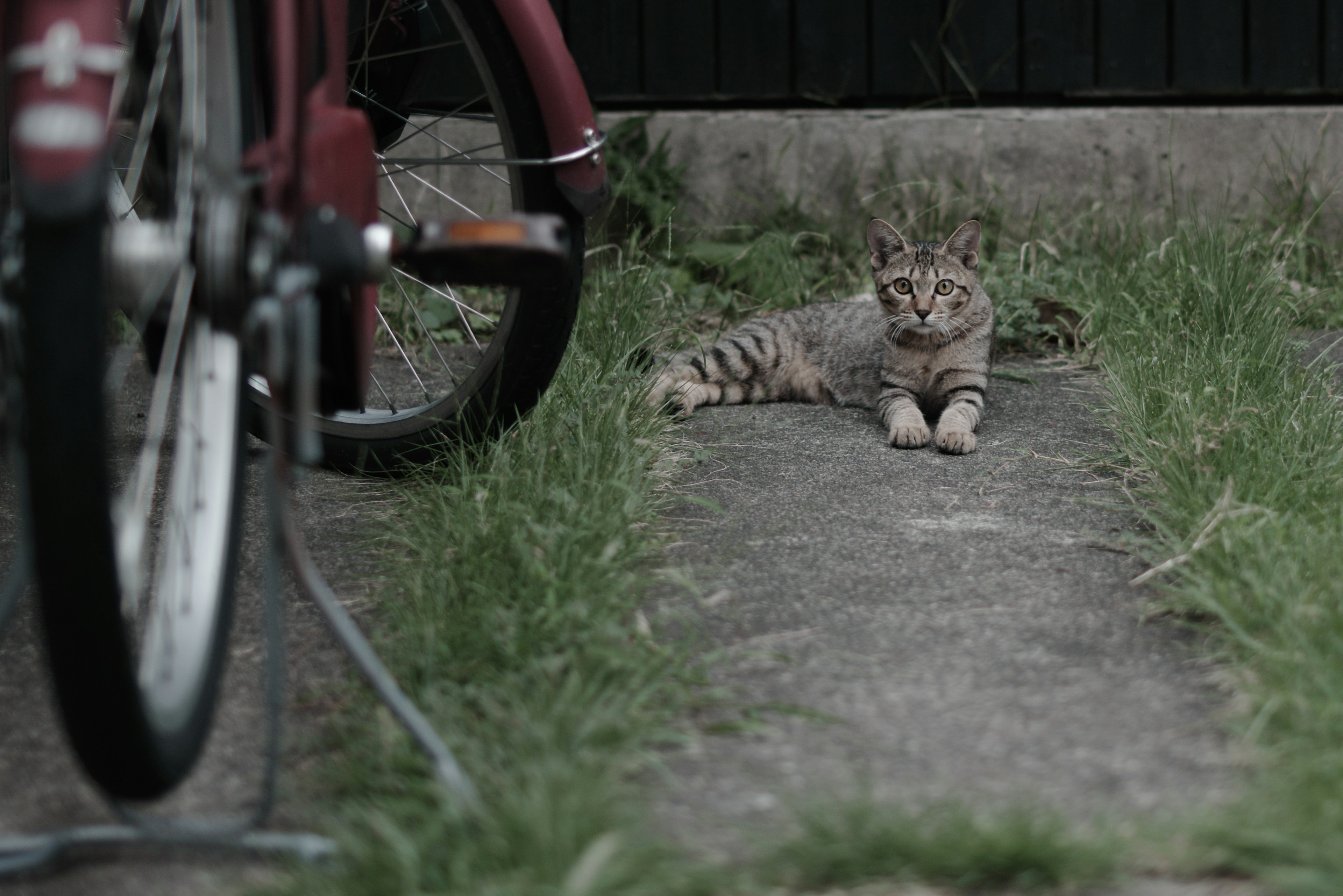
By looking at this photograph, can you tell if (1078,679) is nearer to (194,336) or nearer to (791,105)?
(194,336)

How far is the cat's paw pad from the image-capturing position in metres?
2.84

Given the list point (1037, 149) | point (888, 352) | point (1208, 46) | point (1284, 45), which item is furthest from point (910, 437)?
point (1284, 45)

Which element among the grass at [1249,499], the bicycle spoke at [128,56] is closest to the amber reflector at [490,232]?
the bicycle spoke at [128,56]

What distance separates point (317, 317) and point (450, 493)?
70cm

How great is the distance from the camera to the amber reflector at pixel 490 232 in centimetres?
147

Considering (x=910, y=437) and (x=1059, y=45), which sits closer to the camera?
(x=910, y=437)

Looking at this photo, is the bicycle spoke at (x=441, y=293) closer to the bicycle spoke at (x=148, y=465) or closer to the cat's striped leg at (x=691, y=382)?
the cat's striped leg at (x=691, y=382)

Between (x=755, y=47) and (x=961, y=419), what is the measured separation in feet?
8.12

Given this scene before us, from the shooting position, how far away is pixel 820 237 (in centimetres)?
442

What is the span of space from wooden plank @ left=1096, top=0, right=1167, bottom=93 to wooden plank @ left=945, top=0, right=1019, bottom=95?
13.7 inches

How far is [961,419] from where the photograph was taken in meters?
2.90

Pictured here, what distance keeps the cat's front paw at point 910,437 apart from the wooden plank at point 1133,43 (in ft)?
8.58

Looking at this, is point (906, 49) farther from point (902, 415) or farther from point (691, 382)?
point (902, 415)

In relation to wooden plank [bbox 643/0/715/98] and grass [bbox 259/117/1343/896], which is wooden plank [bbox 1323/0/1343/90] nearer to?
grass [bbox 259/117/1343/896]
